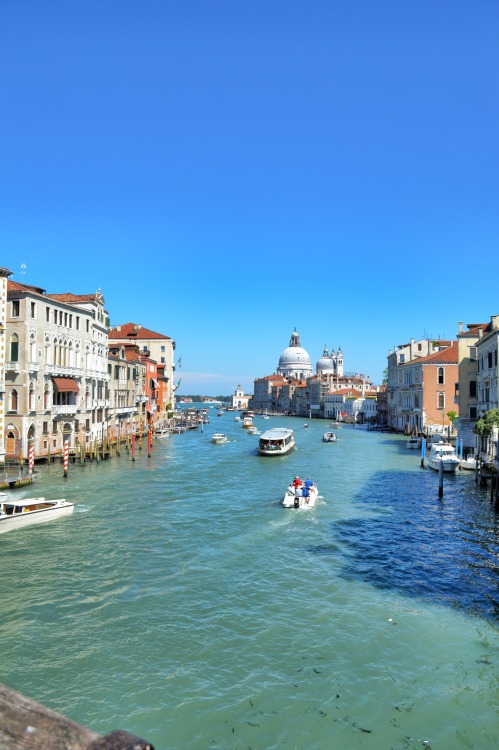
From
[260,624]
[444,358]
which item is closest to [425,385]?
[444,358]

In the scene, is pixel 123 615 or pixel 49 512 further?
pixel 49 512

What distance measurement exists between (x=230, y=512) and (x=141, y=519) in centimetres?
361

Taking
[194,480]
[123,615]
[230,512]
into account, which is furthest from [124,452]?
[123,615]

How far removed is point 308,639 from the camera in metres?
10.9

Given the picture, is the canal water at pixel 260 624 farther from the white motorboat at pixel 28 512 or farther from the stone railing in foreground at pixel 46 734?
the stone railing in foreground at pixel 46 734

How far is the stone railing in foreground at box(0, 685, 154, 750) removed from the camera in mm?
1739

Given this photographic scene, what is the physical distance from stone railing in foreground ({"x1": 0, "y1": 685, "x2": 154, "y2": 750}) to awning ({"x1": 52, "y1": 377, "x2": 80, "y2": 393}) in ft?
114

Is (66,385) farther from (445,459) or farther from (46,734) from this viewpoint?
(46,734)

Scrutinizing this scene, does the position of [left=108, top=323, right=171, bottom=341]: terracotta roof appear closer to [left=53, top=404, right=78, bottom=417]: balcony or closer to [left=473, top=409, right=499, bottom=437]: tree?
[left=53, top=404, right=78, bottom=417]: balcony

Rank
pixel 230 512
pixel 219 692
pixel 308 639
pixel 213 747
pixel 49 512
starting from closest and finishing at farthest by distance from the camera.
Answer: pixel 213 747
pixel 219 692
pixel 308 639
pixel 49 512
pixel 230 512

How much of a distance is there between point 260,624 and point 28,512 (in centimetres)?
1095

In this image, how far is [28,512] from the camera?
756 inches

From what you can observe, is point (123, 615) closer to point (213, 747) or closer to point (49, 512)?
point (213, 747)

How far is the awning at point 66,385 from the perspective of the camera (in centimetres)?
3503
